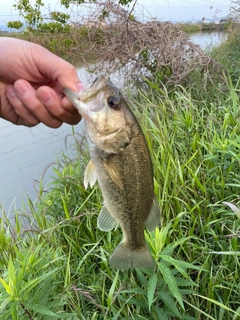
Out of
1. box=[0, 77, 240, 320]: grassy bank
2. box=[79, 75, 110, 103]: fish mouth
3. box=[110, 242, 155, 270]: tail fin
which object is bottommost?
box=[0, 77, 240, 320]: grassy bank

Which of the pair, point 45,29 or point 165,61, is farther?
point 45,29

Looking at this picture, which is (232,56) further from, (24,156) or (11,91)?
(11,91)

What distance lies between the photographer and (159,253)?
6.55ft

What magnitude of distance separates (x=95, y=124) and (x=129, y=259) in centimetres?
72

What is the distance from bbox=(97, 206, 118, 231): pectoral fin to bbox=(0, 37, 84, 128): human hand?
0.49 metres

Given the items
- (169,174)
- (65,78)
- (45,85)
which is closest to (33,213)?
(169,174)

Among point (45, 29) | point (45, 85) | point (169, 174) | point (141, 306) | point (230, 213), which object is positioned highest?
point (45, 29)

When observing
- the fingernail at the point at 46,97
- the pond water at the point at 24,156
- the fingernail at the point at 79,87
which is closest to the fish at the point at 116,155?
the fingernail at the point at 79,87

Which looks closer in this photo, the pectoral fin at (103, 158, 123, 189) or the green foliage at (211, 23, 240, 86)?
the pectoral fin at (103, 158, 123, 189)

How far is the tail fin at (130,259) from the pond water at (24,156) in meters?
3.49

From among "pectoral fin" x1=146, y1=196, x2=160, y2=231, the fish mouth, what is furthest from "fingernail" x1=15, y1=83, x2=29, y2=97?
"pectoral fin" x1=146, y1=196, x2=160, y2=231

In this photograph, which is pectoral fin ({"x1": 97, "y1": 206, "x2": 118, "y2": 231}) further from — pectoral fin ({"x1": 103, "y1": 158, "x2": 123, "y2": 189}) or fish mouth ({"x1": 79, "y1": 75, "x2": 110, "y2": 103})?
fish mouth ({"x1": 79, "y1": 75, "x2": 110, "y2": 103})

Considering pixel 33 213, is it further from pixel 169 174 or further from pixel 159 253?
pixel 159 253

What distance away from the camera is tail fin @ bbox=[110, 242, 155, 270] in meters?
1.76
